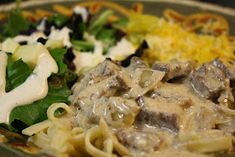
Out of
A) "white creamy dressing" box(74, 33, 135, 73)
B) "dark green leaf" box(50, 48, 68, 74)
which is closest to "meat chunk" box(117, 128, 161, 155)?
"dark green leaf" box(50, 48, 68, 74)

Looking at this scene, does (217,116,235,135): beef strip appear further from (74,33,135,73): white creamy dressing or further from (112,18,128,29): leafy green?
(112,18,128,29): leafy green

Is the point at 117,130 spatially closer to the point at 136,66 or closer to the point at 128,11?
the point at 136,66

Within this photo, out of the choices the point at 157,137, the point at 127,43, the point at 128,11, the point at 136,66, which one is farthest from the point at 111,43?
the point at 157,137

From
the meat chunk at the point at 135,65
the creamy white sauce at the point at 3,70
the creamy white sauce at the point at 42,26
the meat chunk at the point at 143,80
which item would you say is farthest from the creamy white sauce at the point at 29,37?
the meat chunk at the point at 143,80

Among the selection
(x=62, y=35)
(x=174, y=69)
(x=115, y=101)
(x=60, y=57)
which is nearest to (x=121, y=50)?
(x=62, y=35)

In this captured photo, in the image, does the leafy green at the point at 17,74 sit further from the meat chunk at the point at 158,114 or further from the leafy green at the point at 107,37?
the leafy green at the point at 107,37

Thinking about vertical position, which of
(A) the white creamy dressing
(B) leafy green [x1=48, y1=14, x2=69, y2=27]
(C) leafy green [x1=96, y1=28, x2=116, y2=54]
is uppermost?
(B) leafy green [x1=48, y1=14, x2=69, y2=27]
